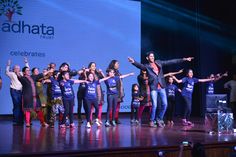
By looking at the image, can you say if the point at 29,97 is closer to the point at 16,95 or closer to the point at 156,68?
the point at 16,95

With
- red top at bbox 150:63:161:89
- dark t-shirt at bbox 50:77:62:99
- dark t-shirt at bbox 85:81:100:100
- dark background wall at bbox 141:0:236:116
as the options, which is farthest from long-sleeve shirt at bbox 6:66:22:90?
dark background wall at bbox 141:0:236:116

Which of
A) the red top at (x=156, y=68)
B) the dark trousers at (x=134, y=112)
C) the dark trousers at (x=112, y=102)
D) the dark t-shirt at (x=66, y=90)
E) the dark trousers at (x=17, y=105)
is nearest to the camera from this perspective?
the dark t-shirt at (x=66, y=90)

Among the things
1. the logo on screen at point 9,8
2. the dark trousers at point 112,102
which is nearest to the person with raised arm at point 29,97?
the dark trousers at point 112,102

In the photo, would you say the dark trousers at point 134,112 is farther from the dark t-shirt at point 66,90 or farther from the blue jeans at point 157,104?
the dark t-shirt at point 66,90

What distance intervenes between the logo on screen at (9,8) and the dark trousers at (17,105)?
2074 mm

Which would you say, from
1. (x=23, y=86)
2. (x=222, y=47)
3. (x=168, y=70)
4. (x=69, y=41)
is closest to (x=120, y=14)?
(x=69, y=41)

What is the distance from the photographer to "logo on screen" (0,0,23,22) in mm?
8781

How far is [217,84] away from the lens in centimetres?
1130

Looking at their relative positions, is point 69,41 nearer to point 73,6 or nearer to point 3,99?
point 73,6

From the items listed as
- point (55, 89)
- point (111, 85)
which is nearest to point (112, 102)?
point (111, 85)

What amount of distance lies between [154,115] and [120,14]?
157 inches

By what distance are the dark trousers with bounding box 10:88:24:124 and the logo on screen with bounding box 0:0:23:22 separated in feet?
6.80

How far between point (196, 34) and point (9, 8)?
5.35m

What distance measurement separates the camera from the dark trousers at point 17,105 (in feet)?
24.6
